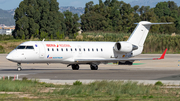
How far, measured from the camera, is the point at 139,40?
114ft

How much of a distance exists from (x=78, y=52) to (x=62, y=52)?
1.91 meters

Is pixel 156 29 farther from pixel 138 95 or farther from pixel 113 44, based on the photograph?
pixel 138 95

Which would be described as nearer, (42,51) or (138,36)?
(42,51)

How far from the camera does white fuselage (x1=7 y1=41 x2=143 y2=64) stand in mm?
28750

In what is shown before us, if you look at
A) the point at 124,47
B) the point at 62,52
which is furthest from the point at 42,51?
the point at 124,47

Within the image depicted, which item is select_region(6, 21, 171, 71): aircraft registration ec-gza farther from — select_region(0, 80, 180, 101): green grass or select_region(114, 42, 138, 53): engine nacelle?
select_region(0, 80, 180, 101): green grass

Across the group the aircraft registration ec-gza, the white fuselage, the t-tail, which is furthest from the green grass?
the t-tail

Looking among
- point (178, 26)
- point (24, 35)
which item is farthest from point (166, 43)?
point (178, 26)

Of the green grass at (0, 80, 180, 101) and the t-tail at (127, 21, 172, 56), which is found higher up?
the t-tail at (127, 21, 172, 56)

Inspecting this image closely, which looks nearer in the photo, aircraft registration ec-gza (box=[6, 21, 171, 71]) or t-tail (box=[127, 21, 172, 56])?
aircraft registration ec-gza (box=[6, 21, 171, 71])

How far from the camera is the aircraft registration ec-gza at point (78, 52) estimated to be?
1143 inches

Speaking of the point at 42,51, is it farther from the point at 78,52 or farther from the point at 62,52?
the point at 78,52

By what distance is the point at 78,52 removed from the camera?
31.5 meters

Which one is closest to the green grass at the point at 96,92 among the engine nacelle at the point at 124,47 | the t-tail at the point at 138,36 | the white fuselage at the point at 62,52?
the white fuselage at the point at 62,52
